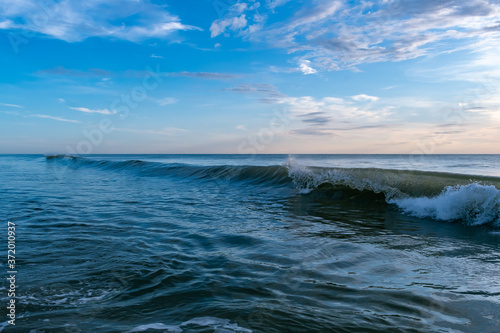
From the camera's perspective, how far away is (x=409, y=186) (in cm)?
1059

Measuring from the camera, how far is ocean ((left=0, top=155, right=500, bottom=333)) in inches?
114

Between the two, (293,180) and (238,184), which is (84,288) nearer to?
(293,180)

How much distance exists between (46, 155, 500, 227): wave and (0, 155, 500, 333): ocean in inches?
2.3

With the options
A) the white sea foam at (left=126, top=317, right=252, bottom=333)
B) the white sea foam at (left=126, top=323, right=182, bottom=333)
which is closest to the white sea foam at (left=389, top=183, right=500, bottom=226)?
the white sea foam at (left=126, top=317, right=252, bottom=333)

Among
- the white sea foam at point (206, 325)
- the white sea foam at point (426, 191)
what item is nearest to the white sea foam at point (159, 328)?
the white sea foam at point (206, 325)

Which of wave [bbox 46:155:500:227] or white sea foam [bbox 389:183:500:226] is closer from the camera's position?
white sea foam [bbox 389:183:500:226]

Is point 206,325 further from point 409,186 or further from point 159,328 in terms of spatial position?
point 409,186

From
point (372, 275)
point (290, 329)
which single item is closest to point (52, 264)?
point (290, 329)

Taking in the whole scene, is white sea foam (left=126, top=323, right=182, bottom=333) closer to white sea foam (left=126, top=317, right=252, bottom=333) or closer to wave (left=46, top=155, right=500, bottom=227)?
white sea foam (left=126, top=317, right=252, bottom=333)

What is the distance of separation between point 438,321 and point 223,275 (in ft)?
7.35

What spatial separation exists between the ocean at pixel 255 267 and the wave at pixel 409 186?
58mm

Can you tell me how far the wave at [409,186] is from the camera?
25.0 ft

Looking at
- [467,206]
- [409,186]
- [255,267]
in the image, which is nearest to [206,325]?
[255,267]

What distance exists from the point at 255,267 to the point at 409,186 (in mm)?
8187
